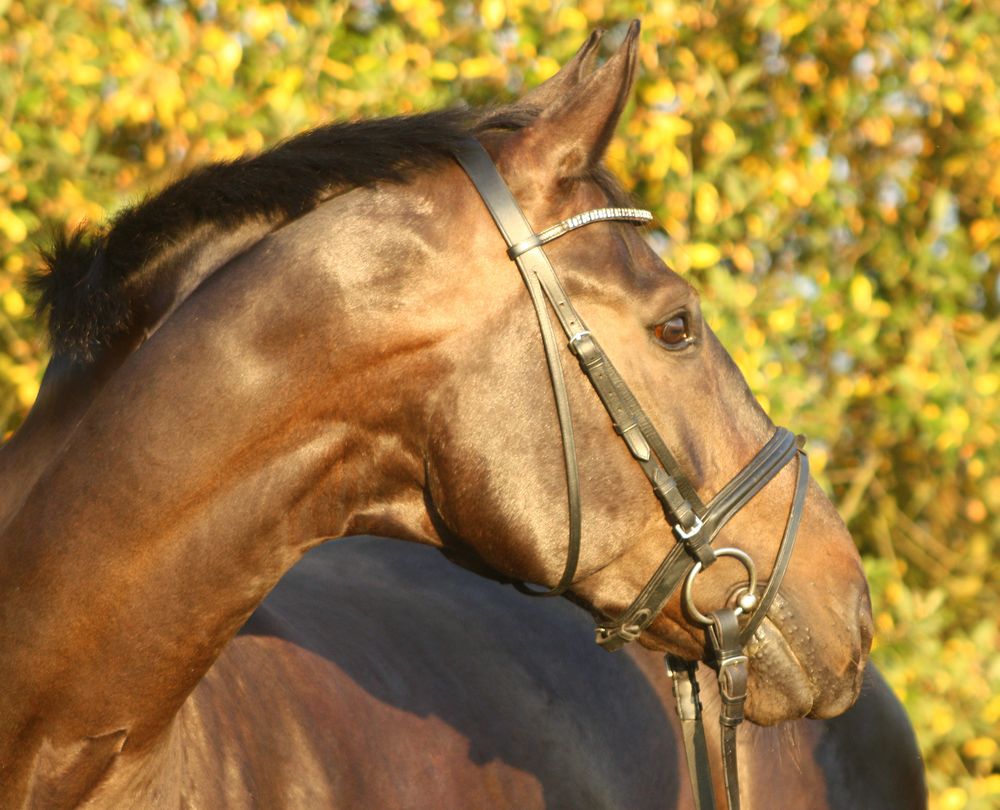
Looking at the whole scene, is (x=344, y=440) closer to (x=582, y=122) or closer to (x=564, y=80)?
(x=582, y=122)

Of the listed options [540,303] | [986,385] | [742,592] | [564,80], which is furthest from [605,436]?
[986,385]

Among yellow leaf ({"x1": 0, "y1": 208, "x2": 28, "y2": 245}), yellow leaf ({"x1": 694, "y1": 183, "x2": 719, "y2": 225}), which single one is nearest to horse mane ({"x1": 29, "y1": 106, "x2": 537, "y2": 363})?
yellow leaf ({"x1": 0, "y1": 208, "x2": 28, "y2": 245})

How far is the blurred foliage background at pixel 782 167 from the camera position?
400cm

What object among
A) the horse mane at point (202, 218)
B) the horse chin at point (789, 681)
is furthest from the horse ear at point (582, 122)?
the horse chin at point (789, 681)

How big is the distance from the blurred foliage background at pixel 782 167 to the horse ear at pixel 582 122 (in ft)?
7.17

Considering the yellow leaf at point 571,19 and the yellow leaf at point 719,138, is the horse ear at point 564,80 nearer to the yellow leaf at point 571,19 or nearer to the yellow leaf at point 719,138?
the yellow leaf at point 571,19

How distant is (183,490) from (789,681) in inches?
37.0

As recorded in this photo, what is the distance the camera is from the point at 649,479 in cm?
178

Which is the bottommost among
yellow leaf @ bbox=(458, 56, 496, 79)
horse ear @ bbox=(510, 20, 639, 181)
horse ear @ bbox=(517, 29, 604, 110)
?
horse ear @ bbox=(510, 20, 639, 181)

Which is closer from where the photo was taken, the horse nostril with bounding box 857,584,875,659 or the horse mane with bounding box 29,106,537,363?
the horse mane with bounding box 29,106,537,363

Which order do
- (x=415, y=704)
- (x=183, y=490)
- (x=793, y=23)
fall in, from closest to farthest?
(x=183, y=490), (x=415, y=704), (x=793, y=23)

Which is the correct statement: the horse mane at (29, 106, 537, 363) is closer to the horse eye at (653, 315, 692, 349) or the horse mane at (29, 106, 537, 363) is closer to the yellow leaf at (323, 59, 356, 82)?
the horse eye at (653, 315, 692, 349)

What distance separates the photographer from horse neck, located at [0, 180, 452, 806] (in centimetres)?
164

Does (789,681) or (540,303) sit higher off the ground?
(540,303)
